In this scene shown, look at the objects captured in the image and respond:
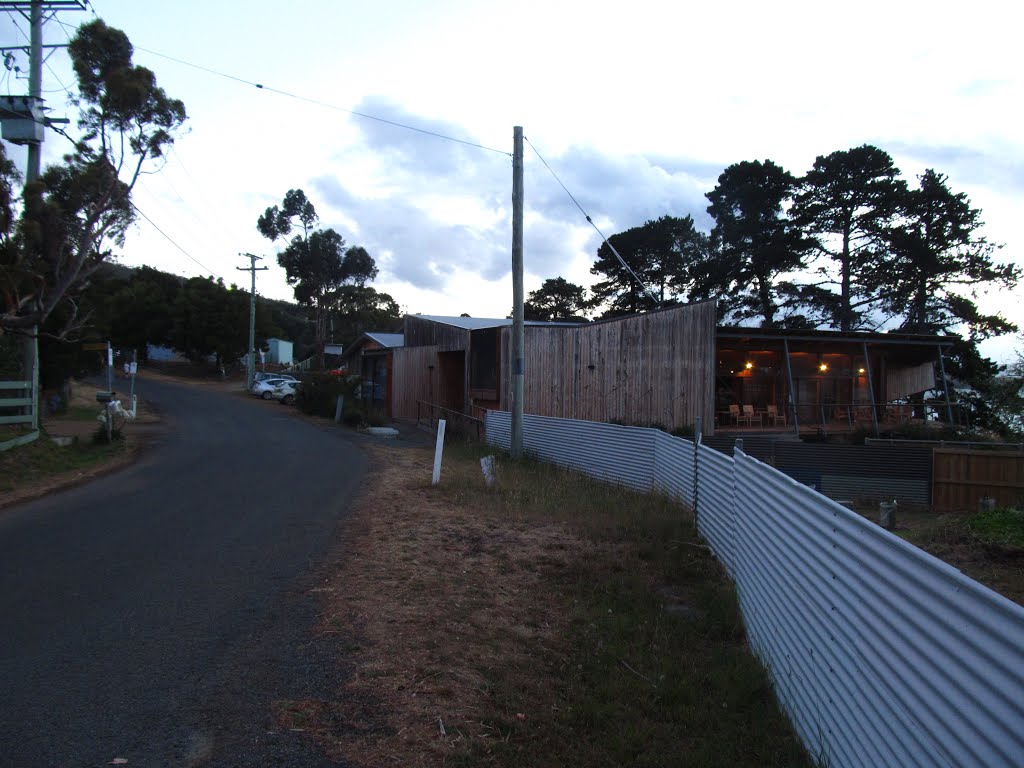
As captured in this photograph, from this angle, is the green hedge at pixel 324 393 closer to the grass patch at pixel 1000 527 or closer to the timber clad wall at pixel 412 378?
the timber clad wall at pixel 412 378

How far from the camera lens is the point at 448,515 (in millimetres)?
10445

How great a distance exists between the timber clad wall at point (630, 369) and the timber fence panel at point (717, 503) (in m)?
10.9

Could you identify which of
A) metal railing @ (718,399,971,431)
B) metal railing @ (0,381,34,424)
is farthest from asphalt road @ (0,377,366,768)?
metal railing @ (718,399,971,431)

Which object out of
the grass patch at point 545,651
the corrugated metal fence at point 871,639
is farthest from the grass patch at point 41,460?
the corrugated metal fence at point 871,639

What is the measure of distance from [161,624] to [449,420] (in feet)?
65.1

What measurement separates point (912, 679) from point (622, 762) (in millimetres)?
1630

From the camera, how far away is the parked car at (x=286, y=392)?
38.9m

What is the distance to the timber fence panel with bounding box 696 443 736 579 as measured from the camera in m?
7.37

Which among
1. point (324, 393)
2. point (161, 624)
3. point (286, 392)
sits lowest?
point (161, 624)

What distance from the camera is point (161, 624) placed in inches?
217

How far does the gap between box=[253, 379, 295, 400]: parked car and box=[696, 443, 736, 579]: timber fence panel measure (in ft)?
114

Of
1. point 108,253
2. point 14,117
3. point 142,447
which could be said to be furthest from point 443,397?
point 14,117

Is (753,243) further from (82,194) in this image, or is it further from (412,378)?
(82,194)

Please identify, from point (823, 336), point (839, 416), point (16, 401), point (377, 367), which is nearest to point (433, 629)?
point (16, 401)
